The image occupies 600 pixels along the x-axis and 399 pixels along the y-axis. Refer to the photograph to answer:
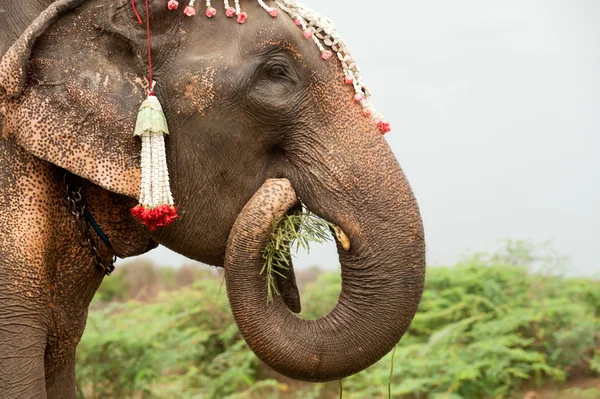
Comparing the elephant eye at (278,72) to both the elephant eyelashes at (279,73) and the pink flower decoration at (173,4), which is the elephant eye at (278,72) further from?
the pink flower decoration at (173,4)

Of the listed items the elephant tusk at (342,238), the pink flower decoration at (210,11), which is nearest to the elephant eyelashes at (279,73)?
the pink flower decoration at (210,11)

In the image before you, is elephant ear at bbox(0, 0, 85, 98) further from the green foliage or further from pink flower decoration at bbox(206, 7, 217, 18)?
the green foliage

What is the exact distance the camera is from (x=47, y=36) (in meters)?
2.77

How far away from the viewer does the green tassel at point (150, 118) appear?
2.69m

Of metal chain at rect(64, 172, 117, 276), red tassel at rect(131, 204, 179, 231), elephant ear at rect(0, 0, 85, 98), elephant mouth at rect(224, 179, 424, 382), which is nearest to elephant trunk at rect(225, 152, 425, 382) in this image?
elephant mouth at rect(224, 179, 424, 382)

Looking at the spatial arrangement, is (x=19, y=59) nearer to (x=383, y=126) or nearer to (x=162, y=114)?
(x=162, y=114)

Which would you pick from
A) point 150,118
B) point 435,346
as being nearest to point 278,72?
point 150,118

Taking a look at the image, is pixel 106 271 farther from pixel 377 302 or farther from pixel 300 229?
pixel 377 302

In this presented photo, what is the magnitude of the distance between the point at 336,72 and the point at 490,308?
206 inches

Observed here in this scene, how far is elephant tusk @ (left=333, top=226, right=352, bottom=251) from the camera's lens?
274cm

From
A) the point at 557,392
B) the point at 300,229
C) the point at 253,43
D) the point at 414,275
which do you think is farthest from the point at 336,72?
the point at 557,392

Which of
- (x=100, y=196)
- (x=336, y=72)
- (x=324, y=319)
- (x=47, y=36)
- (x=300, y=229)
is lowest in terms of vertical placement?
(x=324, y=319)

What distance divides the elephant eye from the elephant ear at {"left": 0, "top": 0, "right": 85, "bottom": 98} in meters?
0.70

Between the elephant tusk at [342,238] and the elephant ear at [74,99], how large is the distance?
0.63 meters
